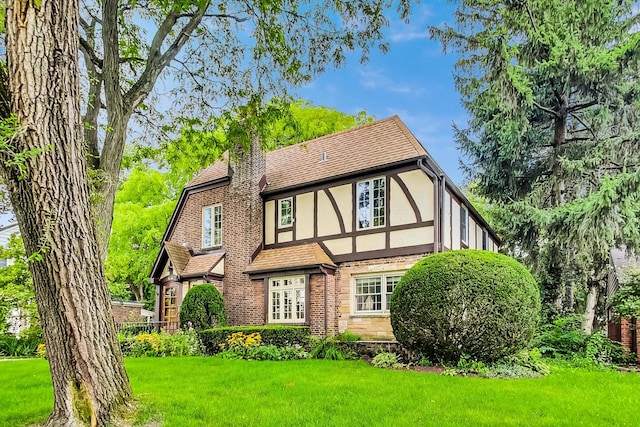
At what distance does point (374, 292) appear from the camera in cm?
1382

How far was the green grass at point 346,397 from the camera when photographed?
5.46 metres

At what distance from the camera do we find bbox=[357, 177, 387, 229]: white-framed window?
14.0 m

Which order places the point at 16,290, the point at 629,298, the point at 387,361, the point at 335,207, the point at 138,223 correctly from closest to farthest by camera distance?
the point at 387,361 < the point at 629,298 < the point at 16,290 < the point at 335,207 < the point at 138,223

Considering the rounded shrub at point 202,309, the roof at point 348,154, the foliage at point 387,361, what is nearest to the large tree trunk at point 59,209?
the foliage at point 387,361

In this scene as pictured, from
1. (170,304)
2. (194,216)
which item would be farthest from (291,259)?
(170,304)

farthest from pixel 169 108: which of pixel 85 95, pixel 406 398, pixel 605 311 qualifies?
pixel 605 311

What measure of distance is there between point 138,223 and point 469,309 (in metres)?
17.7

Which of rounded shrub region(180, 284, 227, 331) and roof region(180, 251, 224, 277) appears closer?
rounded shrub region(180, 284, 227, 331)

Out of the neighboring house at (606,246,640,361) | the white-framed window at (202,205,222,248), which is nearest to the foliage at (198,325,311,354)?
the white-framed window at (202,205,222,248)

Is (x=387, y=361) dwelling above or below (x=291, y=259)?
below

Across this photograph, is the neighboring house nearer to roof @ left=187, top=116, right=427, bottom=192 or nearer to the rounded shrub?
roof @ left=187, top=116, right=427, bottom=192

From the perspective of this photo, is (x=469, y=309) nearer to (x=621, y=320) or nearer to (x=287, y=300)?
(x=621, y=320)

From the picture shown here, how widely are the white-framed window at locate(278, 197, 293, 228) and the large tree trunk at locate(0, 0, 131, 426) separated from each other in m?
11.2

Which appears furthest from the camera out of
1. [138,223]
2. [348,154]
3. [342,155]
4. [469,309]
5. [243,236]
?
[138,223]
